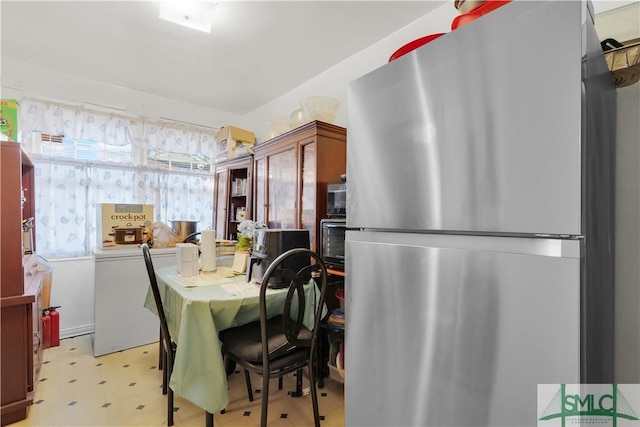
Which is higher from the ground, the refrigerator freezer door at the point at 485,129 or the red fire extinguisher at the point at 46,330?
the refrigerator freezer door at the point at 485,129

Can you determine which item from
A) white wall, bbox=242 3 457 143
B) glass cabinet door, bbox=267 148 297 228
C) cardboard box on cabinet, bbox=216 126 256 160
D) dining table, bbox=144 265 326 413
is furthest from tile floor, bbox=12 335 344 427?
cardboard box on cabinet, bbox=216 126 256 160

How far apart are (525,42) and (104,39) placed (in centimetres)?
298

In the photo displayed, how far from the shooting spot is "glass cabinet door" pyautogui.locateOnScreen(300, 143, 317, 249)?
2320mm

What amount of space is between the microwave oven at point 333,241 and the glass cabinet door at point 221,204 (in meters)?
1.93

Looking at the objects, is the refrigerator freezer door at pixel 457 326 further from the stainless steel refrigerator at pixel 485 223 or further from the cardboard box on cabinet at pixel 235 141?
the cardboard box on cabinet at pixel 235 141

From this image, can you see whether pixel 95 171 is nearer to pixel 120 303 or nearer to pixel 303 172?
pixel 120 303

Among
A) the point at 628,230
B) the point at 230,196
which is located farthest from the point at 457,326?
the point at 230,196

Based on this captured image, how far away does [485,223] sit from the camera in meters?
0.64

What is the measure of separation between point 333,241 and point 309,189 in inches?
21.0

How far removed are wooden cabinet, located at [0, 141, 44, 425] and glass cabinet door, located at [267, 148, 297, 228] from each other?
5.73 ft

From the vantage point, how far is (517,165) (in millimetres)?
595

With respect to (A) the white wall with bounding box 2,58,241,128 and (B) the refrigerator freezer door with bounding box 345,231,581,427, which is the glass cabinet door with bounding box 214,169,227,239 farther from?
(B) the refrigerator freezer door with bounding box 345,231,581,427

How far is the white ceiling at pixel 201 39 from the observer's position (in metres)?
1.96

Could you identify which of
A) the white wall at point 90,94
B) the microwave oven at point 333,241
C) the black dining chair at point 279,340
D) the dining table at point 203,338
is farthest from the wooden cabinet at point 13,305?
the microwave oven at point 333,241
